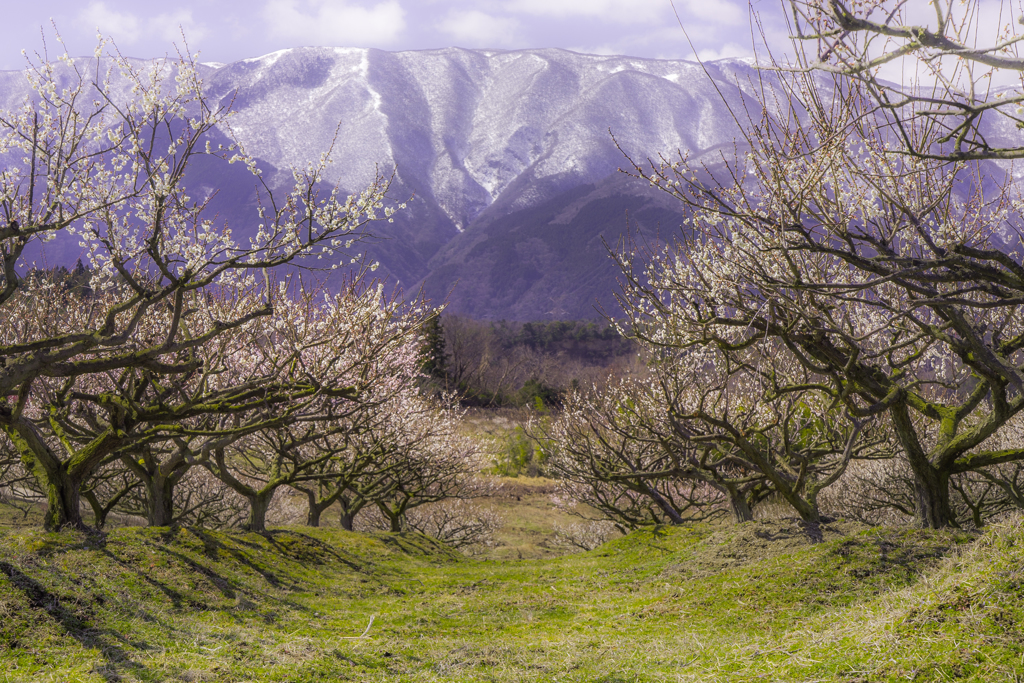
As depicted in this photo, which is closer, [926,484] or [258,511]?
[926,484]

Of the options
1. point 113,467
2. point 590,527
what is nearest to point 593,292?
point 590,527

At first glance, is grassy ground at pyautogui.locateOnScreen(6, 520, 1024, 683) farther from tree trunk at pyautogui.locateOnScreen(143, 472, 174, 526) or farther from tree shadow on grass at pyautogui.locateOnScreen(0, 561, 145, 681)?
tree trunk at pyautogui.locateOnScreen(143, 472, 174, 526)

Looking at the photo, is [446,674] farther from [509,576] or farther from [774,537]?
[509,576]

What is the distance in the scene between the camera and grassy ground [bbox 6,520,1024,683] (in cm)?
511

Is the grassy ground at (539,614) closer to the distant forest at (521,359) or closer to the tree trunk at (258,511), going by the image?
the tree trunk at (258,511)

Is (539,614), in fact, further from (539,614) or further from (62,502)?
(62,502)

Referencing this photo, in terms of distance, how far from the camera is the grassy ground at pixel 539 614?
5113 mm

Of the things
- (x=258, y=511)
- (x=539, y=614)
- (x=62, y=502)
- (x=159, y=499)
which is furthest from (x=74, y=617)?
(x=258, y=511)

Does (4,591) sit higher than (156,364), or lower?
lower

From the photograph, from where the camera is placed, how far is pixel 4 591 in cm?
661

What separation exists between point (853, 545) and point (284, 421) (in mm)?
7832

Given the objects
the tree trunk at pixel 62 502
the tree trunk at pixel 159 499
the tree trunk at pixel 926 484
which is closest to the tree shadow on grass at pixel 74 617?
the tree trunk at pixel 62 502

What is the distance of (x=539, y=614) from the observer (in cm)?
1003

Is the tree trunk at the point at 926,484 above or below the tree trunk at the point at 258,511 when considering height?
above
